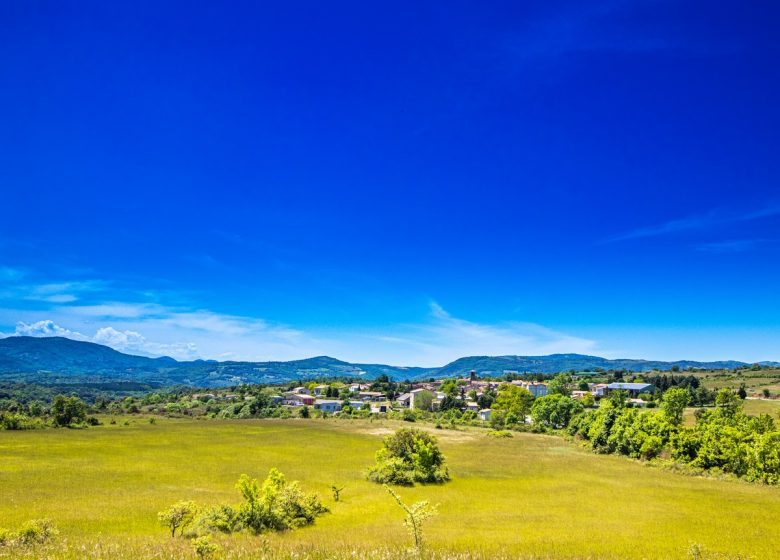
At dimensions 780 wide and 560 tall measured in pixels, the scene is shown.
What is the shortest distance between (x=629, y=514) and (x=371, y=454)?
123 feet

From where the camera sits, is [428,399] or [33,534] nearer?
Answer: [33,534]

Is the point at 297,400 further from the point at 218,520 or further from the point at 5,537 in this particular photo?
the point at 5,537

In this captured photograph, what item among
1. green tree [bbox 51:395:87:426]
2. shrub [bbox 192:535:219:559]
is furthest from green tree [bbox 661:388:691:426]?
green tree [bbox 51:395:87:426]

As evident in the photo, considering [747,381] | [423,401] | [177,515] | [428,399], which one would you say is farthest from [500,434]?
[747,381]

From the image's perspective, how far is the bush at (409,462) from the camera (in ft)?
151

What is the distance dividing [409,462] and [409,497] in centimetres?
906

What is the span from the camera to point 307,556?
12.0 metres

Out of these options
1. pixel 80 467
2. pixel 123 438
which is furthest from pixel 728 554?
pixel 123 438

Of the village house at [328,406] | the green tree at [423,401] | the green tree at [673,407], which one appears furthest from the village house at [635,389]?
the village house at [328,406]

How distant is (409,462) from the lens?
48.1 m

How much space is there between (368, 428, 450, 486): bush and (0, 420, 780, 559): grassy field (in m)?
2.15

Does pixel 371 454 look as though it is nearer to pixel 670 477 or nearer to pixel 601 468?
pixel 601 468

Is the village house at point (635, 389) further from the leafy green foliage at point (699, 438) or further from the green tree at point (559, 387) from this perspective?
the leafy green foliage at point (699, 438)

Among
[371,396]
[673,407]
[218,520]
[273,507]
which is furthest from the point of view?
[371,396]
